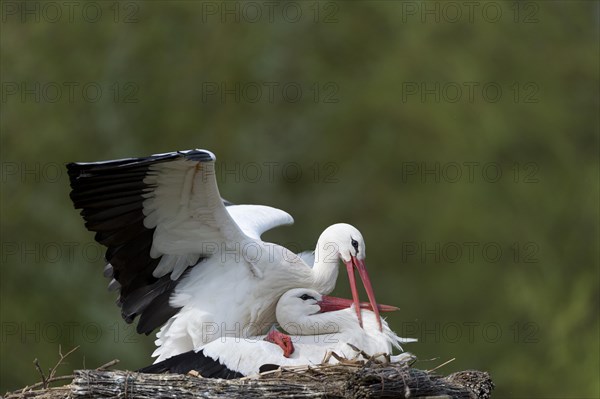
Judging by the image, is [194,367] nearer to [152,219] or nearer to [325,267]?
[152,219]

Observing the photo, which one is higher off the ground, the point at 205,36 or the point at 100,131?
the point at 205,36

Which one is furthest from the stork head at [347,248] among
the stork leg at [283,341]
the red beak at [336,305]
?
the stork leg at [283,341]

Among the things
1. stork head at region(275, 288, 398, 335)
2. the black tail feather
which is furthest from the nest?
stork head at region(275, 288, 398, 335)

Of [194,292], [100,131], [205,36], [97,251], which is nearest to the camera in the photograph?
[194,292]

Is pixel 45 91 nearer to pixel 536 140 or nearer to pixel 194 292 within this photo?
pixel 536 140

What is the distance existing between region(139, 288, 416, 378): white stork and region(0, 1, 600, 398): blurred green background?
9.56 metres

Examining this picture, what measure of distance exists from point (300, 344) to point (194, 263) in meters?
1.48

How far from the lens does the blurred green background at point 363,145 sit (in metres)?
20.1

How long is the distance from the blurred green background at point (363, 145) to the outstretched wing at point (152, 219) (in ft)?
30.2

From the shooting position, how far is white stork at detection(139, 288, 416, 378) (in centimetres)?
837

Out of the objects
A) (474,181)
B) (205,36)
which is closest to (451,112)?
(474,181)

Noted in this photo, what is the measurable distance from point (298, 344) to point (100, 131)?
1359 centimetres

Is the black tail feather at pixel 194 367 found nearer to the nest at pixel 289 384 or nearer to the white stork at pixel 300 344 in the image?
the white stork at pixel 300 344

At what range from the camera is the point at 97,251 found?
19.9 m
